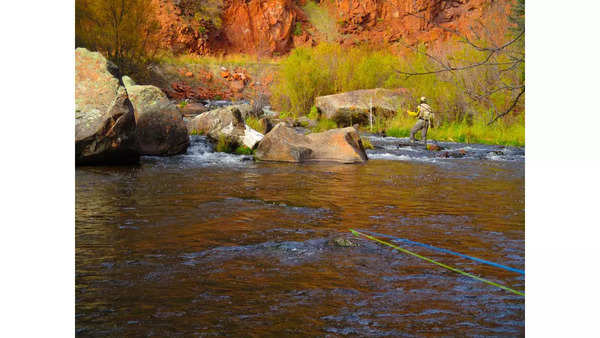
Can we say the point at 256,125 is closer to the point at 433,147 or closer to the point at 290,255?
the point at 433,147

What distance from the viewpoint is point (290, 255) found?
11.8 ft

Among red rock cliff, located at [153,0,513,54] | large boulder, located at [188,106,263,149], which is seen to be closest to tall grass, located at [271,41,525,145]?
large boulder, located at [188,106,263,149]

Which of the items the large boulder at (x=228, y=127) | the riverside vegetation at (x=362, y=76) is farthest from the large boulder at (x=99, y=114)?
the riverside vegetation at (x=362, y=76)

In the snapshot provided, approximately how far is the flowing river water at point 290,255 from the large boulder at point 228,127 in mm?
2493

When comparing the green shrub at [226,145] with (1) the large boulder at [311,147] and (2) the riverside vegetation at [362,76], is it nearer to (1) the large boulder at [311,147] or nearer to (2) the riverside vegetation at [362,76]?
(1) the large boulder at [311,147]

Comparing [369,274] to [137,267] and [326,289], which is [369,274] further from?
[137,267]

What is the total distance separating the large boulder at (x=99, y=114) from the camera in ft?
24.7

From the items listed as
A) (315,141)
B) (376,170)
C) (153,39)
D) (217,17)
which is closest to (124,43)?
(153,39)

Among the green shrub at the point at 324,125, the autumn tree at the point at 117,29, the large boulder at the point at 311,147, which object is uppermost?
the autumn tree at the point at 117,29

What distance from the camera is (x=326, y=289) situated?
9.75ft

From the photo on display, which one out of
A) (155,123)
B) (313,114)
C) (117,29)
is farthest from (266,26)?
(155,123)

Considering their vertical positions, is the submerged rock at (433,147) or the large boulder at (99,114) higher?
the large boulder at (99,114)
